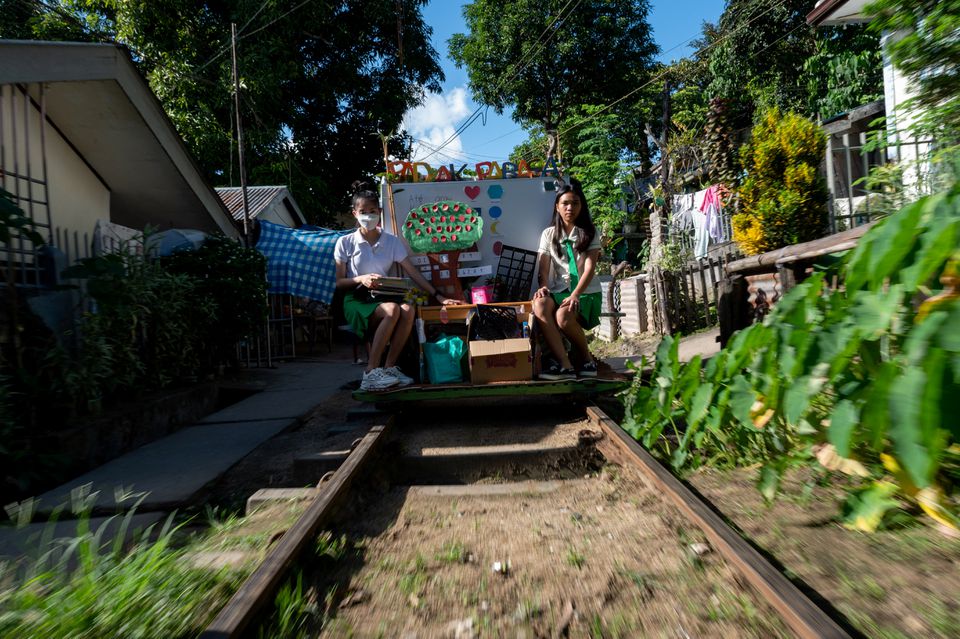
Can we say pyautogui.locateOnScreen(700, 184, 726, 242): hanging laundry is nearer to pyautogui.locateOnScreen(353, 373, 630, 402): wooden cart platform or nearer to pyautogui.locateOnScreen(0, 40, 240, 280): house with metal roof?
pyautogui.locateOnScreen(0, 40, 240, 280): house with metal roof

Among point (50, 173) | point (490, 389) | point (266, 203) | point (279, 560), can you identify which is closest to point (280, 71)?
point (266, 203)

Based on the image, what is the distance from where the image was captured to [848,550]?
87.1 inches

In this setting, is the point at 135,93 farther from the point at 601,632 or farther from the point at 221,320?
the point at 601,632

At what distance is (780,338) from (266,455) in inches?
140

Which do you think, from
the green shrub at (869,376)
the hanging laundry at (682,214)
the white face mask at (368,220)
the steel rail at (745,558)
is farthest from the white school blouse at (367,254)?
the hanging laundry at (682,214)

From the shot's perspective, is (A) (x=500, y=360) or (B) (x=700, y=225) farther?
(B) (x=700, y=225)

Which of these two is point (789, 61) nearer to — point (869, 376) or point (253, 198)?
point (253, 198)

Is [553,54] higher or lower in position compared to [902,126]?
higher

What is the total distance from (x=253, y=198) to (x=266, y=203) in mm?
883

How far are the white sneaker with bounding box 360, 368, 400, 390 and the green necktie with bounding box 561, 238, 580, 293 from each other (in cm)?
172

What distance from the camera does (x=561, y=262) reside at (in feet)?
17.5

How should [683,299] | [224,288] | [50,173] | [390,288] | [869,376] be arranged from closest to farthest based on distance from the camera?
[869,376], [390,288], [50,173], [224,288], [683,299]

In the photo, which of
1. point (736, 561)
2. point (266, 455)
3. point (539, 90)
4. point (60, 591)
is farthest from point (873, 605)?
point (539, 90)

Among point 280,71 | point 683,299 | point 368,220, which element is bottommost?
point 683,299
